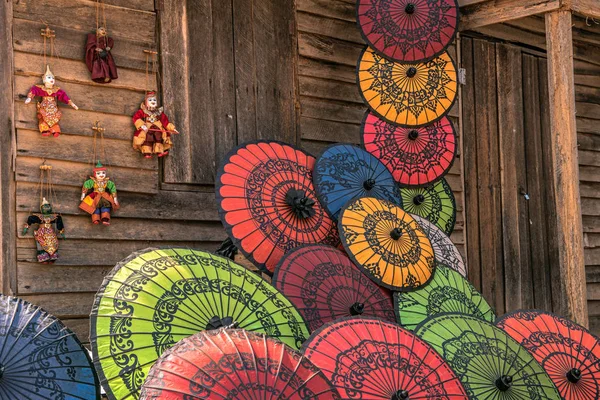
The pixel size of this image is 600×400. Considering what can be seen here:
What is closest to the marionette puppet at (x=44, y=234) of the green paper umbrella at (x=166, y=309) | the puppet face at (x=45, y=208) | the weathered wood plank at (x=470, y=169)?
the puppet face at (x=45, y=208)

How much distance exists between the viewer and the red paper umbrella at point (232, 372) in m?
3.03

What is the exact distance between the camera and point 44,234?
17.2 ft

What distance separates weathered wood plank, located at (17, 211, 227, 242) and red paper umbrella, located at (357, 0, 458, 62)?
1734mm

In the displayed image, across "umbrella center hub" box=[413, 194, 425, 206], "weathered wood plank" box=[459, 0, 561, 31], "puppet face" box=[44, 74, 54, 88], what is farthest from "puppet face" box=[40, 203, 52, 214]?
"weathered wood plank" box=[459, 0, 561, 31]

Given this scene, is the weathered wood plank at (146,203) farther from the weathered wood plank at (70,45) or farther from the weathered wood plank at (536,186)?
the weathered wood plank at (536,186)

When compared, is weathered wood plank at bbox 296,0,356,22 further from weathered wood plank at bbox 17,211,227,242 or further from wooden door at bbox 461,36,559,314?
weathered wood plank at bbox 17,211,227,242

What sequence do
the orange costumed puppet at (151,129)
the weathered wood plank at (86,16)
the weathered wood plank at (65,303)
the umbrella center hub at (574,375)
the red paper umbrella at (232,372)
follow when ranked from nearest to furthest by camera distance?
1. the red paper umbrella at (232,372)
2. the umbrella center hub at (574,375)
3. the weathered wood plank at (65,303)
4. the weathered wood plank at (86,16)
5. the orange costumed puppet at (151,129)

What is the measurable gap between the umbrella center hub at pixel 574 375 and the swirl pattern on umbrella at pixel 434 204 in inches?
77.0

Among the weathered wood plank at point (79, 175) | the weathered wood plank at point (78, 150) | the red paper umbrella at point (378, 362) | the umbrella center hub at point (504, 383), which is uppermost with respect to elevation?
the weathered wood plank at point (78, 150)

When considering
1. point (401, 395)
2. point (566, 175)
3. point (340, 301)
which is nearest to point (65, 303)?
point (340, 301)

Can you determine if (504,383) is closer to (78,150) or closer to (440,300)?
(440,300)

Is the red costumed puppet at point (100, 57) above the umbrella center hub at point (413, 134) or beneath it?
above

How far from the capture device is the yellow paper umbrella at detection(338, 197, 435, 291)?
556cm

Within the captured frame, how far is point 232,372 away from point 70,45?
10.1 ft
